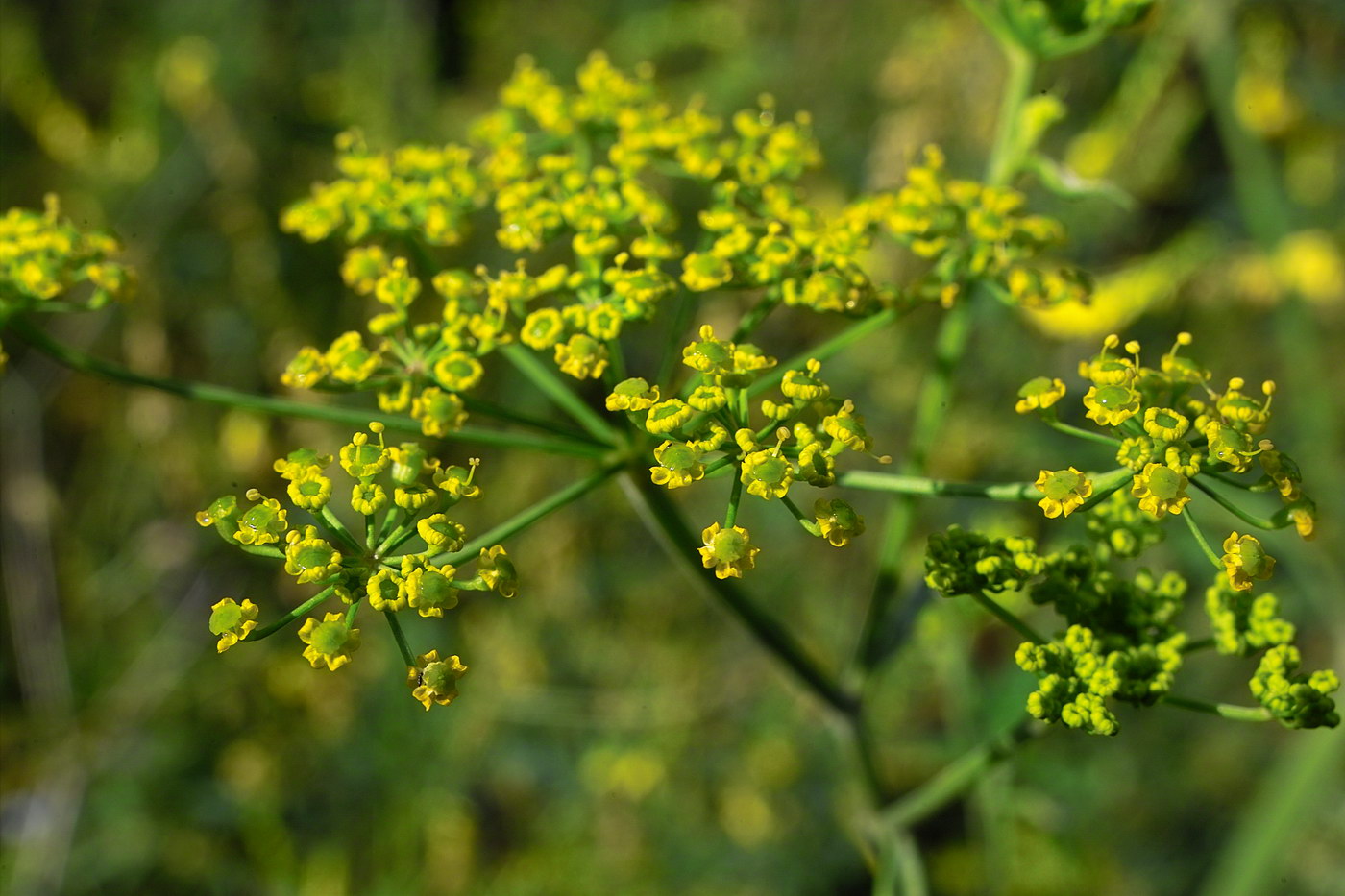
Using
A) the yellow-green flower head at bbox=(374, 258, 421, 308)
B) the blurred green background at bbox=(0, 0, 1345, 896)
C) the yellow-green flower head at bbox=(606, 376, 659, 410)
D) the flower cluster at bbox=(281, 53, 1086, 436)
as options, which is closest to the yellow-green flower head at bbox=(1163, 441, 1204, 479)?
the flower cluster at bbox=(281, 53, 1086, 436)

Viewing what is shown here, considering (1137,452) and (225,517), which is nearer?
(1137,452)

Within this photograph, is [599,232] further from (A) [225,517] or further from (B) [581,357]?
(A) [225,517]

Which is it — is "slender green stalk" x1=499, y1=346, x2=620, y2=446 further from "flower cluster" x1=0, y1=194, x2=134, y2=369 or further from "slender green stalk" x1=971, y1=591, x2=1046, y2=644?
"flower cluster" x1=0, y1=194, x2=134, y2=369

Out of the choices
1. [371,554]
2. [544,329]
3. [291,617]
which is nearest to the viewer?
[291,617]

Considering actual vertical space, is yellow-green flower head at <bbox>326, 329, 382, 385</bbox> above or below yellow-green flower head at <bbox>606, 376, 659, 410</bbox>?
above

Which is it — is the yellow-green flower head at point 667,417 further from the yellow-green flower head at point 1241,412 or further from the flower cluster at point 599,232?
the yellow-green flower head at point 1241,412

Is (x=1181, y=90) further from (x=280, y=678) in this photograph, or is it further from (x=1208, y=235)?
(x=280, y=678)

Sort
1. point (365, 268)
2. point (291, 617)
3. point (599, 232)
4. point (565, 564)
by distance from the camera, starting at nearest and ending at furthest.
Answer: point (291, 617), point (599, 232), point (365, 268), point (565, 564)

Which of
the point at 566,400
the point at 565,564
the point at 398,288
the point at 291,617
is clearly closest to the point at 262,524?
the point at 291,617
